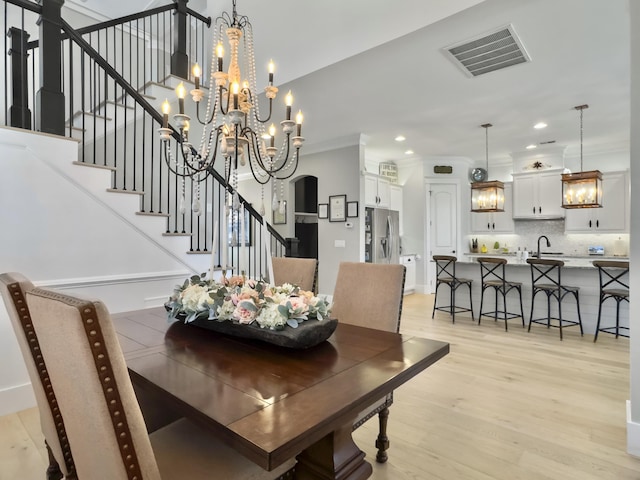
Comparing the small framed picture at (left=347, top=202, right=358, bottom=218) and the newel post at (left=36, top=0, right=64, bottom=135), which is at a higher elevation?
the newel post at (left=36, top=0, right=64, bottom=135)

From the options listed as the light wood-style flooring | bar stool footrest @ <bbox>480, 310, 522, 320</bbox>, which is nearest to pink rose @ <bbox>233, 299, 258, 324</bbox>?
the light wood-style flooring

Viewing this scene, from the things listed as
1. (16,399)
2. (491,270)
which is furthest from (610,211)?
(16,399)

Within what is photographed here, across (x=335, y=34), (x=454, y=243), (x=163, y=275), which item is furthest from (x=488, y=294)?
(x=163, y=275)

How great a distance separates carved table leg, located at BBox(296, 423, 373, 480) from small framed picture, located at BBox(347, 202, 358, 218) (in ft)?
15.5

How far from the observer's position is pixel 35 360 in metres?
1.18

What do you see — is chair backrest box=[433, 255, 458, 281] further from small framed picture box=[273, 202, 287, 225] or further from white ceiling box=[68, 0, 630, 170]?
small framed picture box=[273, 202, 287, 225]

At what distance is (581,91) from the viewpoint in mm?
3934

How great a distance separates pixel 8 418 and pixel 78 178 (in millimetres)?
1647

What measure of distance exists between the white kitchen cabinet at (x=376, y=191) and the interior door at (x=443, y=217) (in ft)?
3.49

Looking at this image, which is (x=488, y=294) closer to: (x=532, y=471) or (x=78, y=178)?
(x=532, y=471)

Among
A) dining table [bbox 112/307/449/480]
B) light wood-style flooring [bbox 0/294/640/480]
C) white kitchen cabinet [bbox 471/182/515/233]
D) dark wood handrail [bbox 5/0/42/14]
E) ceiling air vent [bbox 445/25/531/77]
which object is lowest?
light wood-style flooring [bbox 0/294/640/480]

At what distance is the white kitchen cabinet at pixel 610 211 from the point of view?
19.2 feet

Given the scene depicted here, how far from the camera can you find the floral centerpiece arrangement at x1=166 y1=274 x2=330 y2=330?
1439mm

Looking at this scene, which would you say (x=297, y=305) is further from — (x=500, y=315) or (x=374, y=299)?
(x=500, y=315)
